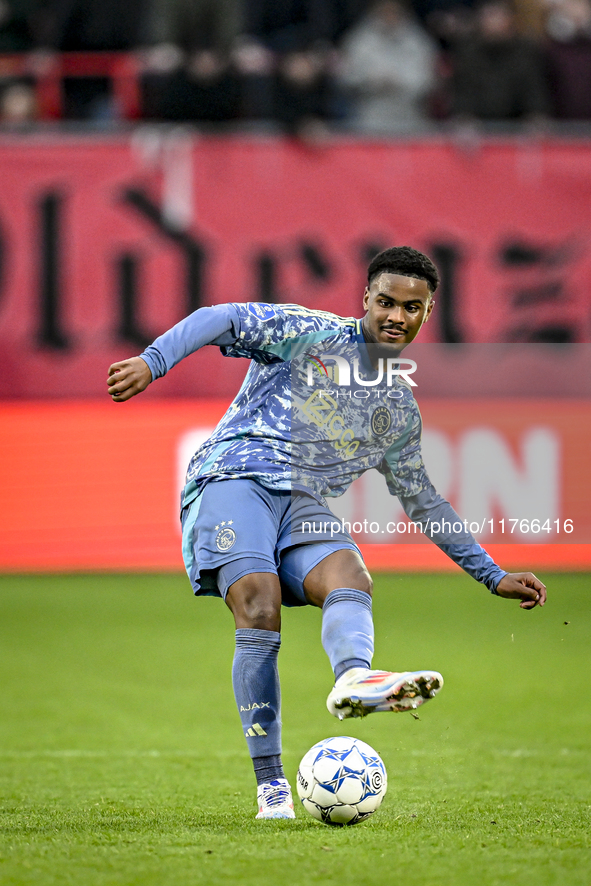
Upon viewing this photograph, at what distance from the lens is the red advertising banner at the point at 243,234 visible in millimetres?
11961

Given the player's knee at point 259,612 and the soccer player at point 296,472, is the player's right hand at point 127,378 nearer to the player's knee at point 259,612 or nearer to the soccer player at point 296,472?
the soccer player at point 296,472

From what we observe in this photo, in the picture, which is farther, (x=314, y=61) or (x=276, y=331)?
(x=314, y=61)

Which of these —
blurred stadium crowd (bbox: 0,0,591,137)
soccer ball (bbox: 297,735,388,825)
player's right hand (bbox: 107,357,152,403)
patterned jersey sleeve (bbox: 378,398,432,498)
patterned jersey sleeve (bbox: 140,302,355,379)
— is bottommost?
soccer ball (bbox: 297,735,388,825)

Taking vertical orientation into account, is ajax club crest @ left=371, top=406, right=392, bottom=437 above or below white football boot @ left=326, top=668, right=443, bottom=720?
above

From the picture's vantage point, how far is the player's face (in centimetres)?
445

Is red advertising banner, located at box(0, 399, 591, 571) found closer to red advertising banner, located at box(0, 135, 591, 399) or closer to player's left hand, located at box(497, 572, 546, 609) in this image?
red advertising banner, located at box(0, 135, 591, 399)

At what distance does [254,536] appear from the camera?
4277 mm

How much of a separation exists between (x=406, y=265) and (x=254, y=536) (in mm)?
1123

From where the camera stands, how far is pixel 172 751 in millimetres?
5984

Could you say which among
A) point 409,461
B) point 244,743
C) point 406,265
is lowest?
point 244,743

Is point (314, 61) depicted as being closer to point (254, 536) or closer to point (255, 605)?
point (254, 536)

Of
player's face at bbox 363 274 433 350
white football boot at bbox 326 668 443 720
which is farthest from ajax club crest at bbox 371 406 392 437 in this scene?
white football boot at bbox 326 668 443 720

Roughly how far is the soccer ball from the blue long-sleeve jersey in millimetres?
856

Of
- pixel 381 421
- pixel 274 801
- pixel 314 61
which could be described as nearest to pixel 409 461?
pixel 381 421
